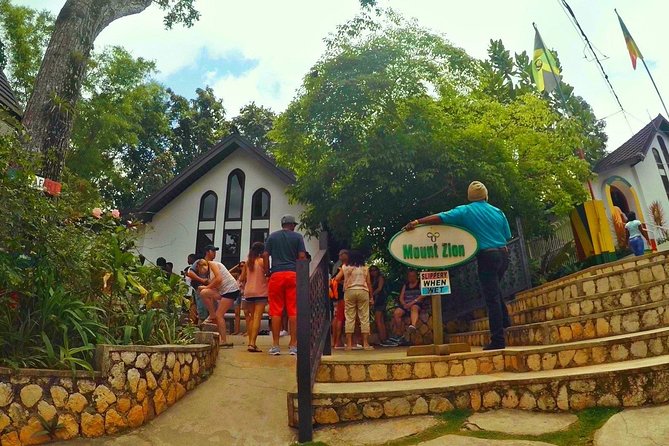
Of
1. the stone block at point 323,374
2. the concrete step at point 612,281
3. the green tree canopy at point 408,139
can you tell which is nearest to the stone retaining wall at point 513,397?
the stone block at point 323,374

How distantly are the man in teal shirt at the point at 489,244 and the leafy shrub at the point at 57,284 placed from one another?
3089 millimetres

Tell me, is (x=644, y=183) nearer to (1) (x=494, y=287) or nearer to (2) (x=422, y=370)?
(1) (x=494, y=287)

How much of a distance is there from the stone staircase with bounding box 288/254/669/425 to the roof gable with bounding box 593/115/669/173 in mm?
18822

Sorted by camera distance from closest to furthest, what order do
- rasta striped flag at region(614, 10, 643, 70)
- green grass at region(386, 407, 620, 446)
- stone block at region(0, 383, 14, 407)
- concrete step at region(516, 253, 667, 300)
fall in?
green grass at region(386, 407, 620, 446), stone block at region(0, 383, 14, 407), concrete step at region(516, 253, 667, 300), rasta striped flag at region(614, 10, 643, 70)

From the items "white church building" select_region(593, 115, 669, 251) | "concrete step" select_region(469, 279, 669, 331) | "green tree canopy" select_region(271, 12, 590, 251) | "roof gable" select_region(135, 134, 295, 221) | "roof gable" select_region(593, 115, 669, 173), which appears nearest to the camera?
"concrete step" select_region(469, 279, 669, 331)

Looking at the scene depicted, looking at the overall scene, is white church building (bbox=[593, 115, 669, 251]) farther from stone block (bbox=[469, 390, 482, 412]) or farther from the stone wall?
Result: the stone wall

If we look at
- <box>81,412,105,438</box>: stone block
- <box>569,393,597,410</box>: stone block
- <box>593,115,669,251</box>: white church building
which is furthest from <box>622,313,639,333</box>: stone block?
<box>593,115,669,251</box>: white church building

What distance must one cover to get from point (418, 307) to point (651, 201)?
18672 mm

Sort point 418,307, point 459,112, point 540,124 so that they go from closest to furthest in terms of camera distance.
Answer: point 418,307, point 459,112, point 540,124

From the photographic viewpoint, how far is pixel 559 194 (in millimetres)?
11055

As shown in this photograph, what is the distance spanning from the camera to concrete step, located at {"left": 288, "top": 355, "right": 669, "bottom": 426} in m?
3.27

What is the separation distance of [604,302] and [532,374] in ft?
7.28

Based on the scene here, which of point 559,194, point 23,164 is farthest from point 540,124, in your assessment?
point 23,164

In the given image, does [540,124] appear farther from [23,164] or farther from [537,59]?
[23,164]
